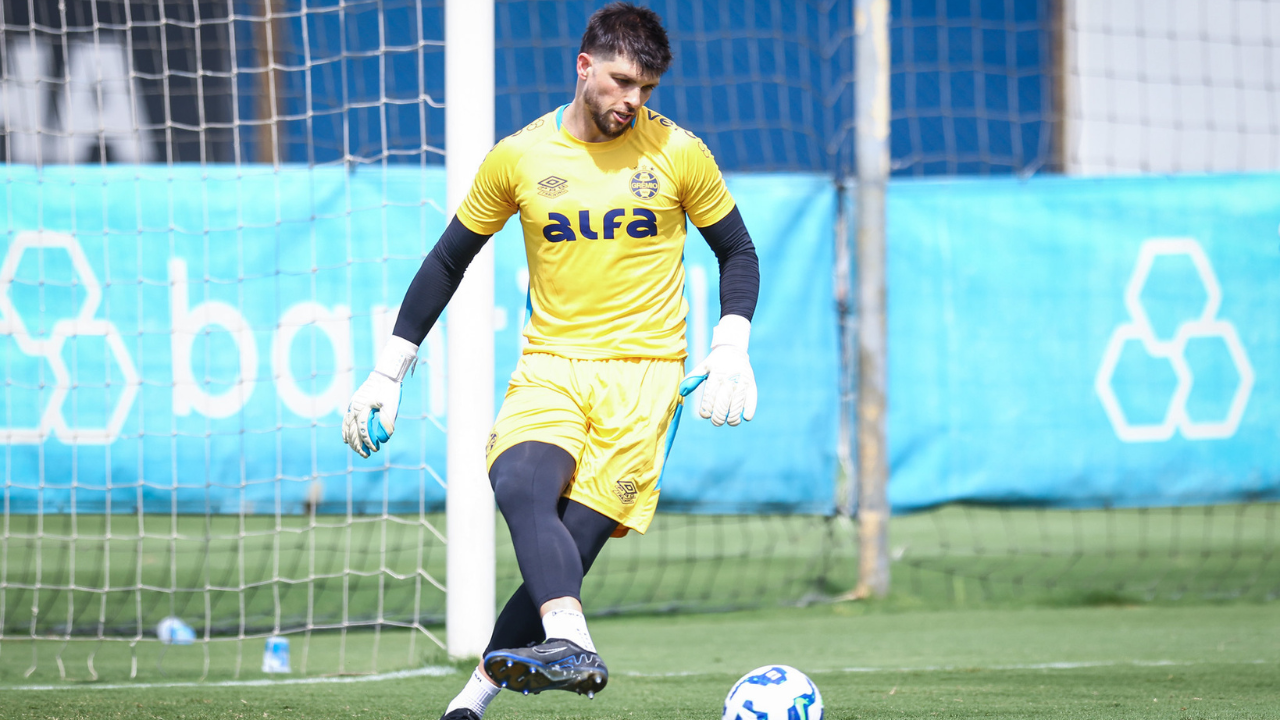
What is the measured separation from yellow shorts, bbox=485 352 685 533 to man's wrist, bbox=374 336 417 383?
12.3 inches

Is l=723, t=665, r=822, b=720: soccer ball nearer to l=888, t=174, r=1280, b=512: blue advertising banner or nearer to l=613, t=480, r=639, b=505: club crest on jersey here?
l=613, t=480, r=639, b=505: club crest on jersey

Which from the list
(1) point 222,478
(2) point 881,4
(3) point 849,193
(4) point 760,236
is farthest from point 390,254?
(2) point 881,4

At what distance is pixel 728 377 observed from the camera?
3010mm

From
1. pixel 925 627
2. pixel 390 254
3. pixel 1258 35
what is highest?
pixel 1258 35

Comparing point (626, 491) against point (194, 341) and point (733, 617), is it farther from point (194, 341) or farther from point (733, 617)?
point (194, 341)

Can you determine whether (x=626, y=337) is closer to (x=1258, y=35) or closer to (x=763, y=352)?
(x=763, y=352)

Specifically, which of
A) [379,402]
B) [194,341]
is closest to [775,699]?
[379,402]

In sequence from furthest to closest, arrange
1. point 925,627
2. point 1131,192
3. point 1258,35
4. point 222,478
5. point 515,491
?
1. point 1258,35
2. point 1131,192
3. point 222,478
4. point 925,627
5. point 515,491

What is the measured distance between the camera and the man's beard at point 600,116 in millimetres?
2959

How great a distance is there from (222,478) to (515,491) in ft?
12.0

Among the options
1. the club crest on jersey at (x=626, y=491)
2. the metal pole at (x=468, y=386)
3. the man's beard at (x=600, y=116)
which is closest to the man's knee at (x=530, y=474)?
the club crest on jersey at (x=626, y=491)

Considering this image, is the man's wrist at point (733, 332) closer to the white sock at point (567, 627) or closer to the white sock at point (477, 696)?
the white sock at point (567, 627)

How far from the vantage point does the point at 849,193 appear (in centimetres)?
637

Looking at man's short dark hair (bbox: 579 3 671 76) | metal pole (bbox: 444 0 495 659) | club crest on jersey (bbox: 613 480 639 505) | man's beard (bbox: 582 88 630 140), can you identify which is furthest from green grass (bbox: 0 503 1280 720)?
man's short dark hair (bbox: 579 3 671 76)
